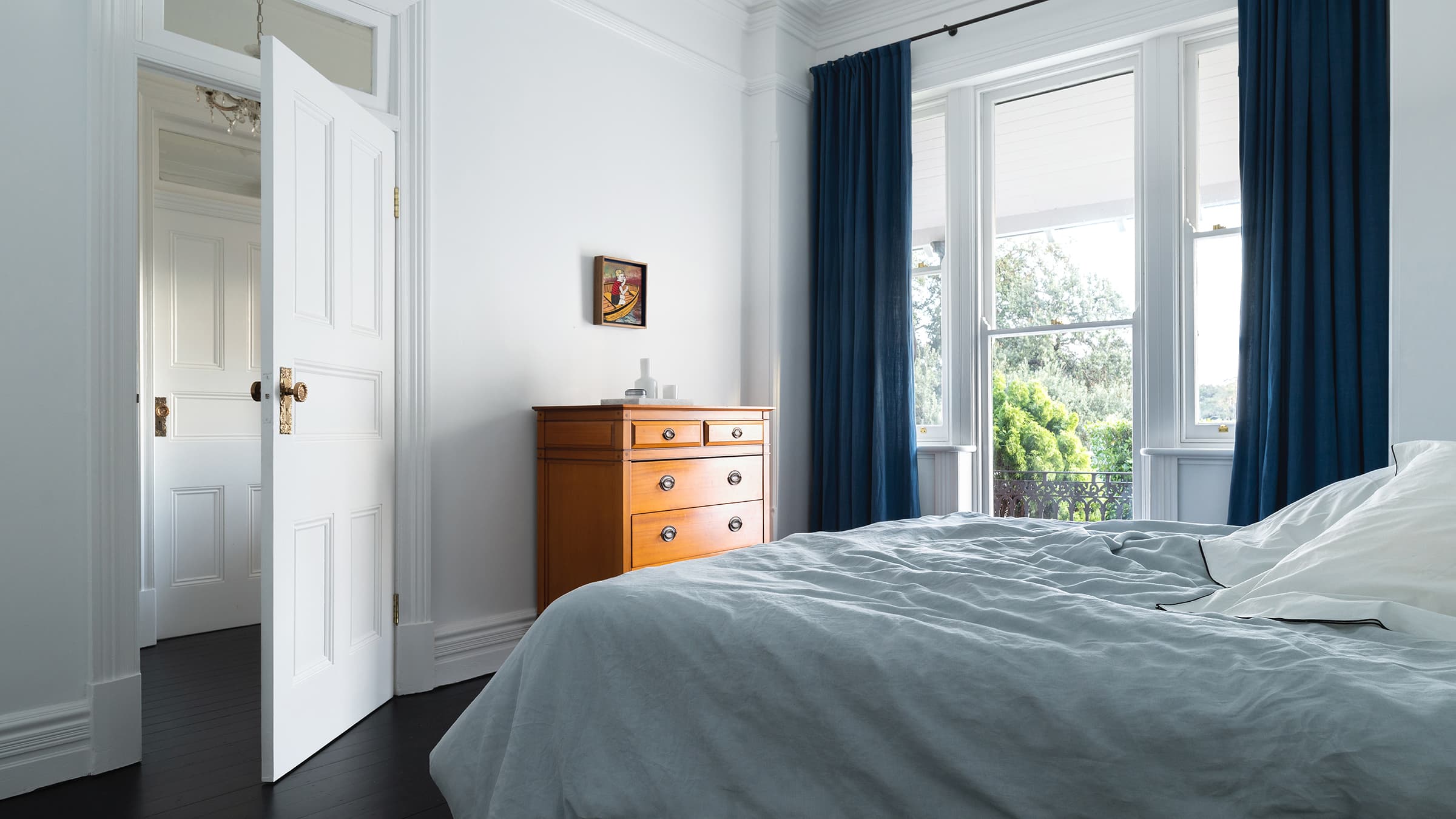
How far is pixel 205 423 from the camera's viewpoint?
4016 mm

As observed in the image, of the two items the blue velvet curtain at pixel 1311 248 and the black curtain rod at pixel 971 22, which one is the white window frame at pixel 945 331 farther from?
the blue velvet curtain at pixel 1311 248

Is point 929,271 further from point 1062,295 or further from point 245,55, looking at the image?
point 245,55

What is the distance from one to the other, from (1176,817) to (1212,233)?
317cm

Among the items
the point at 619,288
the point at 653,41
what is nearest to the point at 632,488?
the point at 619,288

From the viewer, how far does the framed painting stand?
11.7 ft

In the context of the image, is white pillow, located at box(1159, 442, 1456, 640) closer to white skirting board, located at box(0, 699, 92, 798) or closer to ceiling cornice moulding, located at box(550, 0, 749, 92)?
white skirting board, located at box(0, 699, 92, 798)

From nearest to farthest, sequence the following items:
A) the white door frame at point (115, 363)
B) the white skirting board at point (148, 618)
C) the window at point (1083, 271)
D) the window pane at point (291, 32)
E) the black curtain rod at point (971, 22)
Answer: the white door frame at point (115, 363)
the window pane at point (291, 32)
the window at point (1083, 271)
the white skirting board at point (148, 618)
the black curtain rod at point (971, 22)

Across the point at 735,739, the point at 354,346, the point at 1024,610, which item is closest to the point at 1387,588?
the point at 1024,610

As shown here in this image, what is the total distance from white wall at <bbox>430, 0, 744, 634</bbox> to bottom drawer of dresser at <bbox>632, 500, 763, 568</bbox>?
550 millimetres

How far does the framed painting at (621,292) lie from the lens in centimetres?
357

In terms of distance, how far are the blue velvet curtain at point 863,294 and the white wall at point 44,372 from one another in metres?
3.11

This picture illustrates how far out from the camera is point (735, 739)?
48.8 inches

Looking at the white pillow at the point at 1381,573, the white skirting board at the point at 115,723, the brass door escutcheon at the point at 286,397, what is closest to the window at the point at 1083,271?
the white pillow at the point at 1381,573

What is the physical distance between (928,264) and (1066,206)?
0.71m
